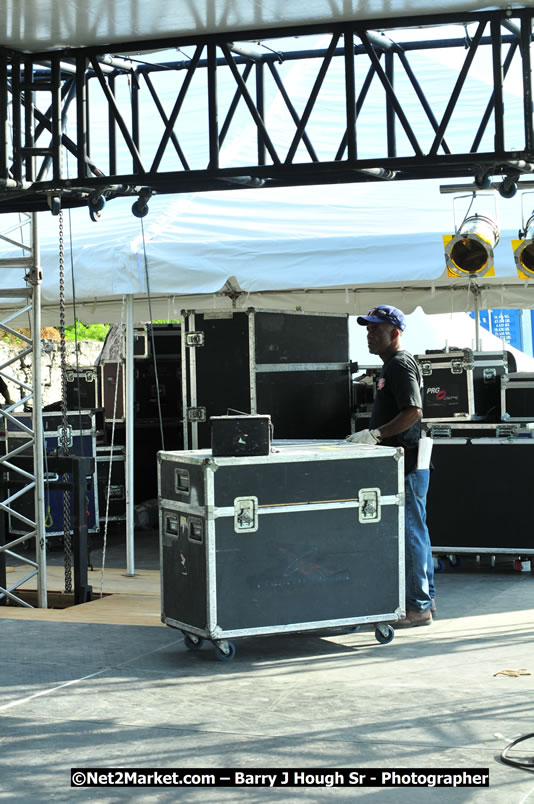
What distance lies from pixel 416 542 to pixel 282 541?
39.7 inches

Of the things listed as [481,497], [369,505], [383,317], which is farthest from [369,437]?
[481,497]

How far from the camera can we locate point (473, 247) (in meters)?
8.24

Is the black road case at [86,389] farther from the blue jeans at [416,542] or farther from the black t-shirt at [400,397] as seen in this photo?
the blue jeans at [416,542]

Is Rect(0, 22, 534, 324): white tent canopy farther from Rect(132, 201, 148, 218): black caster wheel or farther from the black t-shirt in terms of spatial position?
the black t-shirt

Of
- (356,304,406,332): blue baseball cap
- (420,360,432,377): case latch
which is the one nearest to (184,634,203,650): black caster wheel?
(356,304,406,332): blue baseball cap

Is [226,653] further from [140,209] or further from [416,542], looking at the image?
[140,209]

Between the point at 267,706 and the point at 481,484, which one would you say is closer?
the point at 267,706

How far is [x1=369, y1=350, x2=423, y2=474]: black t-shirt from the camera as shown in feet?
21.1

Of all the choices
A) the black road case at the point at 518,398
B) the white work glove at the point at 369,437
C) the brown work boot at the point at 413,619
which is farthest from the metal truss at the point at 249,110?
the brown work boot at the point at 413,619

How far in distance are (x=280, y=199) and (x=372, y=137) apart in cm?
116

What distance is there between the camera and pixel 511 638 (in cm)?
627

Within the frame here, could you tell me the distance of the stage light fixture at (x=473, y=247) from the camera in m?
8.16

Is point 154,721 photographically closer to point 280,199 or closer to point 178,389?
point 280,199

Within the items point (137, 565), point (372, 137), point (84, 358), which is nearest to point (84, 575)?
point (137, 565)
